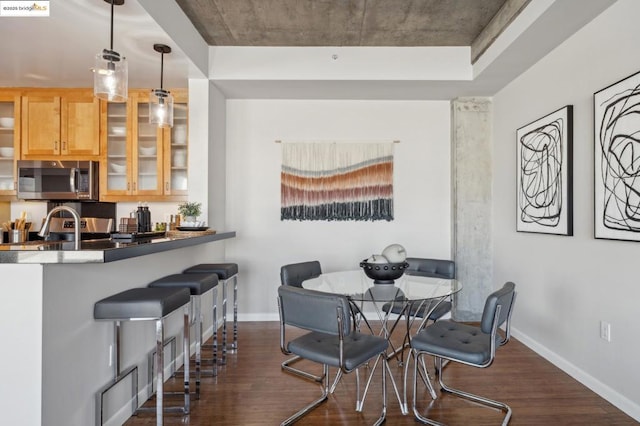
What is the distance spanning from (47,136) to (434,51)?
4.37 metres

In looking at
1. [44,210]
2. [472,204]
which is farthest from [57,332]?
[472,204]

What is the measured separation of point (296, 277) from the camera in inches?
119

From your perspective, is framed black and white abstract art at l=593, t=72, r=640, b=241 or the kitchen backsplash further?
the kitchen backsplash

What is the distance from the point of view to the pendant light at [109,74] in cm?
223

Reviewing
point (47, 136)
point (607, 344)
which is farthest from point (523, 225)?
point (47, 136)

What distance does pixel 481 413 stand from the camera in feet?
7.42

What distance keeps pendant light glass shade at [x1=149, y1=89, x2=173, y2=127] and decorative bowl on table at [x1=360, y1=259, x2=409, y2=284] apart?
81.0 inches

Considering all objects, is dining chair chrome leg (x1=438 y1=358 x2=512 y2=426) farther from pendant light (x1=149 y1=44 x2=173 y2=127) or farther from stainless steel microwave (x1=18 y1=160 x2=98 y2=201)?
stainless steel microwave (x1=18 y1=160 x2=98 y2=201)

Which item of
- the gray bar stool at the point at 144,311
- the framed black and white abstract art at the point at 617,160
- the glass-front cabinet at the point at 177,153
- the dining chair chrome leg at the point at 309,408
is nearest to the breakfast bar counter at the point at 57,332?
the gray bar stool at the point at 144,311

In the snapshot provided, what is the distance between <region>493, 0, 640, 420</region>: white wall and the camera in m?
2.26

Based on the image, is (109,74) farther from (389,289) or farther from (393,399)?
(393,399)

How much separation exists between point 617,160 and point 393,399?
2.17 m

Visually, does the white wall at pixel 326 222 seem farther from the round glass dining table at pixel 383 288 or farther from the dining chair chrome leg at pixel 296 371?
the round glass dining table at pixel 383 288

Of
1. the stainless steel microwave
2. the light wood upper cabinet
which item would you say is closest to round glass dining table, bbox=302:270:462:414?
the stainless steel microwave
